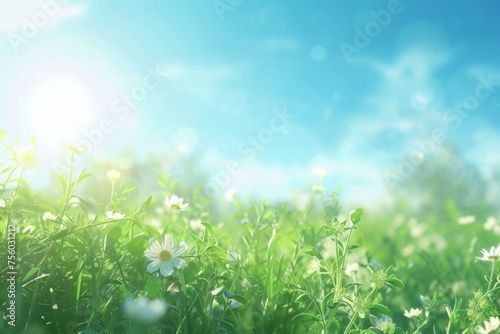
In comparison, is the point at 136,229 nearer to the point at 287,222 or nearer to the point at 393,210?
the point at 287,222

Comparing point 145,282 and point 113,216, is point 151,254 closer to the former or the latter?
point 145,282

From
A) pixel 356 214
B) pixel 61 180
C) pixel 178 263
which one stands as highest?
pixel 61 180

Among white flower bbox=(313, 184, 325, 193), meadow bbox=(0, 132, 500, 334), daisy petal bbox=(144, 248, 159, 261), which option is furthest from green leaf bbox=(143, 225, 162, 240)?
white flower bbox=(313, 184, 325, 193)

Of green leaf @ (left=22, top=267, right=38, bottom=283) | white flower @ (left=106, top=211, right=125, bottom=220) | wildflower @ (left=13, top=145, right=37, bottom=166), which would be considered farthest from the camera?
white flower @ (left=106, top=211, right=125, bottom=220)

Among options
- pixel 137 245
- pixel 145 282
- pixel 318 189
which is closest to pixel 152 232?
pixel 137 245

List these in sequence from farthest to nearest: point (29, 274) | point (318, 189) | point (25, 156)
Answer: point (318, 189)
point (25, 156)
point (29, 274)

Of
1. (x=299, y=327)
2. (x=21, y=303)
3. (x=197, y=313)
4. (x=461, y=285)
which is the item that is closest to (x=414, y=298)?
(x=461, y=285)

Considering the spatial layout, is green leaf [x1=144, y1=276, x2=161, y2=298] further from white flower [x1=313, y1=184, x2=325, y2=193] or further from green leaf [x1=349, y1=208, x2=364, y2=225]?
white flower [x1=313, y1=184, x2=325, y2=193]

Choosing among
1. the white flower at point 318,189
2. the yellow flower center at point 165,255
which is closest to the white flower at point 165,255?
the yellow flower center at point 165,255

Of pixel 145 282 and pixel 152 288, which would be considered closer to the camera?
pixel 152 288
